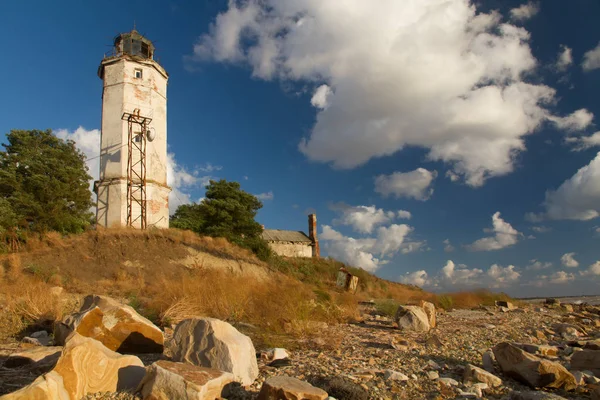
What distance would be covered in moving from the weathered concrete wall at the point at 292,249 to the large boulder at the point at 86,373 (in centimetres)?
3899

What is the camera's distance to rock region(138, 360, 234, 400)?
3.60 meters

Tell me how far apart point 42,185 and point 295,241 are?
2637 centimetres

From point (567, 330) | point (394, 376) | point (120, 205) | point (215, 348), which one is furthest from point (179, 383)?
point (120, 205)

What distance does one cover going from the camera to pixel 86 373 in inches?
150

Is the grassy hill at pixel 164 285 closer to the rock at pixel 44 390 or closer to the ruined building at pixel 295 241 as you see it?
the rock at pixel 44 390

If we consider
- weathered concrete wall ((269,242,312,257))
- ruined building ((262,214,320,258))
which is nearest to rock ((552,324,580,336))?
ruined building ((262,214,320,258))

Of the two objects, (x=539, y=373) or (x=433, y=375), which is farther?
(x=433, y=375)

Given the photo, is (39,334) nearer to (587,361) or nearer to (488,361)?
(488,361)

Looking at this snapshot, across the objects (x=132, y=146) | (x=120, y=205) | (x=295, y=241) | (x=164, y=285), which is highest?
(x=132, y=146)

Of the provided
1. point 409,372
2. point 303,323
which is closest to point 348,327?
point 303,323

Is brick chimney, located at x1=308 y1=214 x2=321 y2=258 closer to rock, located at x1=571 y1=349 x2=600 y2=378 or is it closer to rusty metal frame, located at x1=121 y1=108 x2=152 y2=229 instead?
rusty metal frame, located at x1=121 y1=108 x2=152 y2=229

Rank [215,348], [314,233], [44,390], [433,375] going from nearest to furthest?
[44,390]
[215,348]
[433,375]
[314,233]

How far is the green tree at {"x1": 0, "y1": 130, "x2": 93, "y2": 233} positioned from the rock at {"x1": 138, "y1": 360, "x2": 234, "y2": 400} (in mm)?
20967

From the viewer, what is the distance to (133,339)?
5.59 m
